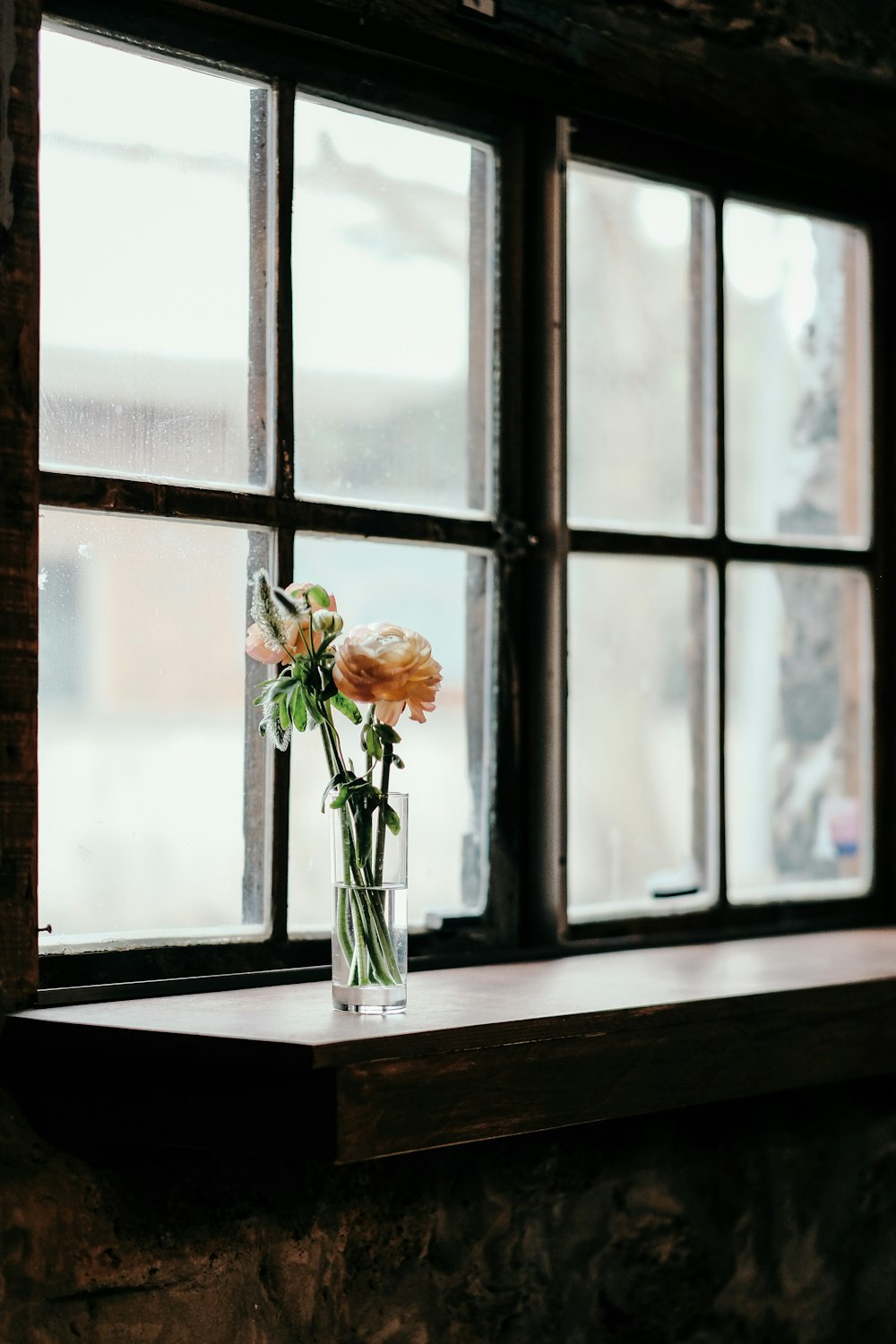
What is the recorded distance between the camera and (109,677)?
1.70m

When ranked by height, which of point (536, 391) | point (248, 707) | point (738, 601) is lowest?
point (248, 707)

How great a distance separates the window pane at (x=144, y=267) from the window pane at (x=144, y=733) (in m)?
0.09

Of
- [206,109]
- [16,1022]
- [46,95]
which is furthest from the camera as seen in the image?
[206,109]

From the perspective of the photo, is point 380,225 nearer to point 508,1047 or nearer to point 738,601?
point 738,601

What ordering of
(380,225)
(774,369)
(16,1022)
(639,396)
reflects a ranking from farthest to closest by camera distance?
1. (774,369)
2. (639,396)
3. (380,225)
4. (16,1022)

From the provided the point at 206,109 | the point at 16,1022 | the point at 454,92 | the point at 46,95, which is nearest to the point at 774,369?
the point at 454,92

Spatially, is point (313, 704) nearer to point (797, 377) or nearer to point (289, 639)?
point (289, 639)

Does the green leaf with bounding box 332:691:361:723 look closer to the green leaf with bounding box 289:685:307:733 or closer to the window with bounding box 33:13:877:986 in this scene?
the green leaf with bounding box 289:685:307:733

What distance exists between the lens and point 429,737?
1968 mm

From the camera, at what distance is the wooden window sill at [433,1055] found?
4.66 feet

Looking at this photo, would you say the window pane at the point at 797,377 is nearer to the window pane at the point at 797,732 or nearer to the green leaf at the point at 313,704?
the window pane at the point at 797,732

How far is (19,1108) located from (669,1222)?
3.07 ft

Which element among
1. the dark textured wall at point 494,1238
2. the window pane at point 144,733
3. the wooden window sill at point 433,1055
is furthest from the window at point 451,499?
the dark textured wall at point 494,1238

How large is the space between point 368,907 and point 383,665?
0.85ft
